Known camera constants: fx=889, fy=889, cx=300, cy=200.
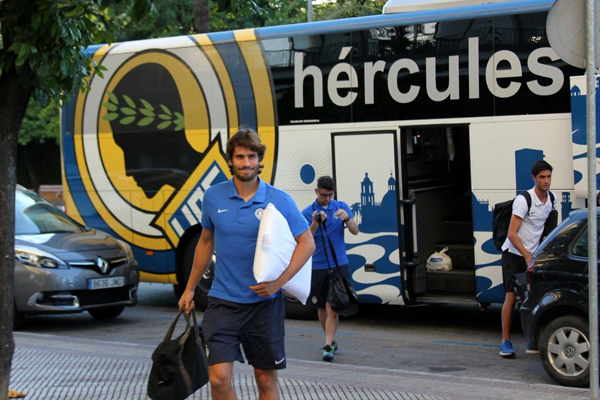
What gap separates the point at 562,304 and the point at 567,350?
1.27ft

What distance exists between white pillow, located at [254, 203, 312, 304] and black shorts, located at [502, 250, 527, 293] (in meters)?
4.24

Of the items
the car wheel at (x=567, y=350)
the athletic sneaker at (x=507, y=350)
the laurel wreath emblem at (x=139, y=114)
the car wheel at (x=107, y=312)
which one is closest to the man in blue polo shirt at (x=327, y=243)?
the athletic sneaker at (x=507, y=350)

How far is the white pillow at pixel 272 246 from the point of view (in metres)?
4.94

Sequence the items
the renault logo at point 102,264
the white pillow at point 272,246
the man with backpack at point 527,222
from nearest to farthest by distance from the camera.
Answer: the white pillow at point 272,246, the man with backpack at point 527,222, the renault logo at point 102,264

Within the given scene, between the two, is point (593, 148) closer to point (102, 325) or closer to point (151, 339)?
point (151, 339)

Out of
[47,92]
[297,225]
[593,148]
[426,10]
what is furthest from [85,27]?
[426,10]

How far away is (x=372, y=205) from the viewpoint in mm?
10789

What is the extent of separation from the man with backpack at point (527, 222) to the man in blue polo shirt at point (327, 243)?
154 cm

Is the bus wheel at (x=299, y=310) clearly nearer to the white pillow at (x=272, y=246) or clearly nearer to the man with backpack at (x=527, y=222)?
the man with backpack at (x=527, y=222)

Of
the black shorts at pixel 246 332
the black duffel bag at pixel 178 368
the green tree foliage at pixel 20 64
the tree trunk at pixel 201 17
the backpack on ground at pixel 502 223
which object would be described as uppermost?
the tree trunk at pixel 201 17

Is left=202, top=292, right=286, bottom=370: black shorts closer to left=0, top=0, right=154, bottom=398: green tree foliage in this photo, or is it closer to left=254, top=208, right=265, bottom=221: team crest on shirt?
left=254, top=208, right=265, bottom=221: team crest on shirt

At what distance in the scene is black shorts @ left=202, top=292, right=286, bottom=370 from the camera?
5059 millimetres

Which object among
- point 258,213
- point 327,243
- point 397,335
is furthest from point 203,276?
point 258,213

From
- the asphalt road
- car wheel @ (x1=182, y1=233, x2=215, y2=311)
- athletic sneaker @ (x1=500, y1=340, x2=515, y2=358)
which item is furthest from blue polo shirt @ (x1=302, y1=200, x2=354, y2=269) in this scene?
car wheel @ (x1=182, y1=233, x2=215, y2=311)
